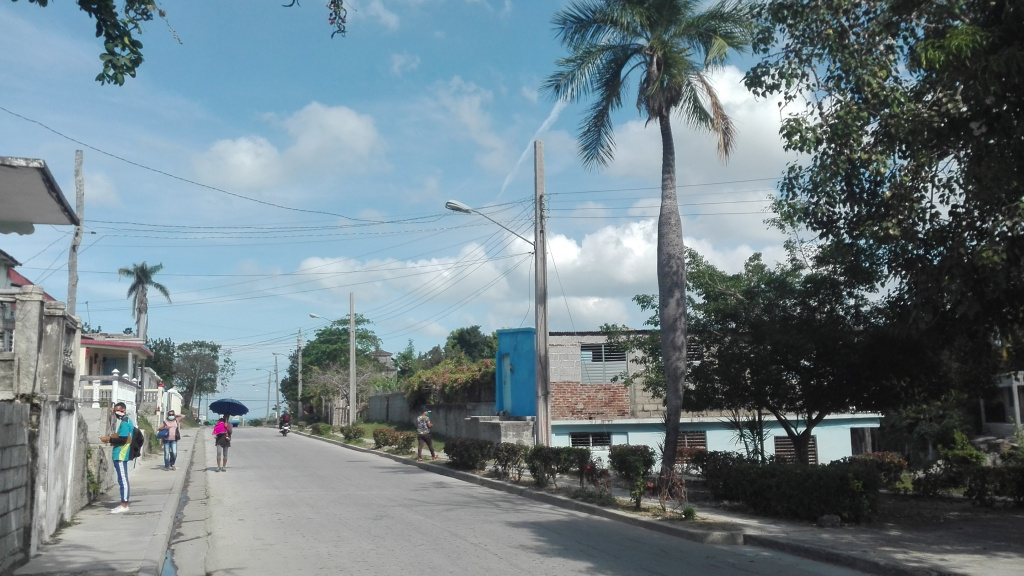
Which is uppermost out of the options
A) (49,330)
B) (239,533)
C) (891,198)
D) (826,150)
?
(826,150)

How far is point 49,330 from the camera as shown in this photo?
11.4 metres

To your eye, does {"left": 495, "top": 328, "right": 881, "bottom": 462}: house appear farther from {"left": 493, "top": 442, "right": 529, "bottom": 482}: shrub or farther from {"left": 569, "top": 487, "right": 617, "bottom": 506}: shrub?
{"left": 569, "top": 487, "right": 617, "bottom": 506}: shrub

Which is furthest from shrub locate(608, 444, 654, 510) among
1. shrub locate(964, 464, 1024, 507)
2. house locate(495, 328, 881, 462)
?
house locate(495, 328, 881, 462)

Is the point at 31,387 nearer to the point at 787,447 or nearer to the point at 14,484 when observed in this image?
the point at 14,484

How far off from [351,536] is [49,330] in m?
4.88

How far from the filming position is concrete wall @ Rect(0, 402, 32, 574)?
9070 mm

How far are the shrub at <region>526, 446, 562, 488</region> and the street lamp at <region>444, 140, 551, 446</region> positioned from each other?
1053mm

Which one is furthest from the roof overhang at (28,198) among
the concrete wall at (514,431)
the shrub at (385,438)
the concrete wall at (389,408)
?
the concrete wall at (389,408)

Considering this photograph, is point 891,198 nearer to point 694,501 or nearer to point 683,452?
point 694,501

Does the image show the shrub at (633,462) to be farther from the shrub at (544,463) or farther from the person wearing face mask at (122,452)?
the person wearing face mask at (122,452)

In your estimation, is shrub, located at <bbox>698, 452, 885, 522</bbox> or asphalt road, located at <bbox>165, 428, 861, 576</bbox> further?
shrub, located at <bbox>698, 452, 885, 522</bbox>


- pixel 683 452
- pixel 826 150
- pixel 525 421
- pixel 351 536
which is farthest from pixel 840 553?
→ pixel 525 421

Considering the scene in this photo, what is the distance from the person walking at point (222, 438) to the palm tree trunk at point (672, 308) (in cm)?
1436

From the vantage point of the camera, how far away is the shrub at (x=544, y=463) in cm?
1814
